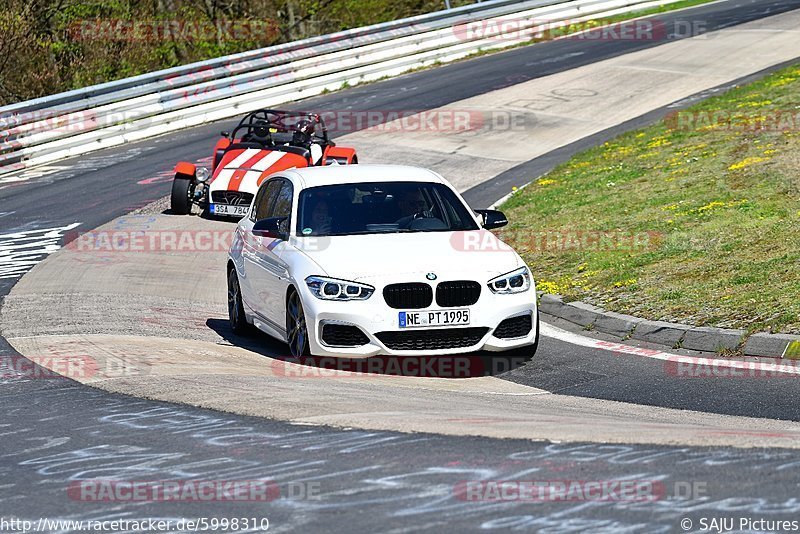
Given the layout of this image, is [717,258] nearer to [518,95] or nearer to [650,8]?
[518,95]

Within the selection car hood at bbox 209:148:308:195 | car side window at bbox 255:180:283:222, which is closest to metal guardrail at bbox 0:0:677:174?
car hood at bbox 209:148:308:195

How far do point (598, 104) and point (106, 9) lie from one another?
1792cm

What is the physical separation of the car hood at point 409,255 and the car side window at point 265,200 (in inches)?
52.4

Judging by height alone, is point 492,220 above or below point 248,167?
above

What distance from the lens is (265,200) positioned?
11836 millimetres

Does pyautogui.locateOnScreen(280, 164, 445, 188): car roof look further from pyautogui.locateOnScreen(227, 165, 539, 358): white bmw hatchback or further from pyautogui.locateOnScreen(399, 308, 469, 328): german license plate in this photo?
pyautogui.locateOnScreen(399, 308, 469, 328): german license plate

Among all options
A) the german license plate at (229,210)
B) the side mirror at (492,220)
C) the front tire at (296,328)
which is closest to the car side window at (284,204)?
the front tire at (296,328)

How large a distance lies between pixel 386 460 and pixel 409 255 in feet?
12.0

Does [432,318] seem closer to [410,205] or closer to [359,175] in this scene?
[410,205]

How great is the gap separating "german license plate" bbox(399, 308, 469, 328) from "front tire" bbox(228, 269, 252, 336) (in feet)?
8.41

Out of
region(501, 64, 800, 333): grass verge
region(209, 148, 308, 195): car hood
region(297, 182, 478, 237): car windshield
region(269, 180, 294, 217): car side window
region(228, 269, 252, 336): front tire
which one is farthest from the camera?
region(209, 148, 308, 195): car hood

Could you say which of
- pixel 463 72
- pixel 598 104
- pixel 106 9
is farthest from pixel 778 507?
pixel 106 9

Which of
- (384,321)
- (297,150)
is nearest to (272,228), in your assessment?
(384,321)

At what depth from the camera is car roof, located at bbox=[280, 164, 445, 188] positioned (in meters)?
11.1
